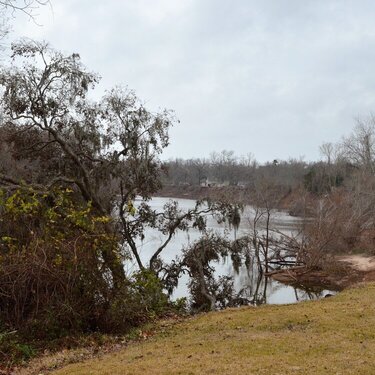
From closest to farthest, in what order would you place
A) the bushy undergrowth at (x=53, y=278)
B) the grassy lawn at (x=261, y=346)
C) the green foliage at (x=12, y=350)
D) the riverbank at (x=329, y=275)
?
the grassy lawn at (x=261, y=346)
the green foliage at (x=12, y=350)
the bushy undergrowth at (x=53, y=278)
the riverbank at (x=329, y=275)

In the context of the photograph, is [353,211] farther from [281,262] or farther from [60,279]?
[60,279]

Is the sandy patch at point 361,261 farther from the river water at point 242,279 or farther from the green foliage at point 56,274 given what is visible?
the green foliage at point 56,274

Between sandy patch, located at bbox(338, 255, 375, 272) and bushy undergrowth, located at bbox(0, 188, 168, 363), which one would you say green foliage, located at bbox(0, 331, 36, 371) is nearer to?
bushy undergrowth, located at bbox(0, 188, 168, 363)

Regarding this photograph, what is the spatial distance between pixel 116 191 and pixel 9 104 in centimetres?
459

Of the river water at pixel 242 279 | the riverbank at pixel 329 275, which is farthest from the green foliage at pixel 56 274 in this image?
the riverbank at pixel 329 275

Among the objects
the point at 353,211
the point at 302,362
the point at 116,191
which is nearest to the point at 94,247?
the point at 302,362

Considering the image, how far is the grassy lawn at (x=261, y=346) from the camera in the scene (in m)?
4.84

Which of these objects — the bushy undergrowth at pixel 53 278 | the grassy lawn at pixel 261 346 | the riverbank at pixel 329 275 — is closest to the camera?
the grassy lawn at pixel 261 346

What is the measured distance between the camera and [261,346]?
A: 578 cm

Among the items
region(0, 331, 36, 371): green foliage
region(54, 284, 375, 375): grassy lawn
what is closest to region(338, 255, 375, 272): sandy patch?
region(54, 284, 375, 375): grassy lawn

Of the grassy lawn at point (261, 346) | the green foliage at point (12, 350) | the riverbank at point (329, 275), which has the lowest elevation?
the riverbank at point (329, 275)

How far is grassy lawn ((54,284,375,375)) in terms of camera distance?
15.9 ft

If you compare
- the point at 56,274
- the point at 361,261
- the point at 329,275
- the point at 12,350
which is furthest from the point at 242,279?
the point at 12,350

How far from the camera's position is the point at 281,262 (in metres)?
25.1
